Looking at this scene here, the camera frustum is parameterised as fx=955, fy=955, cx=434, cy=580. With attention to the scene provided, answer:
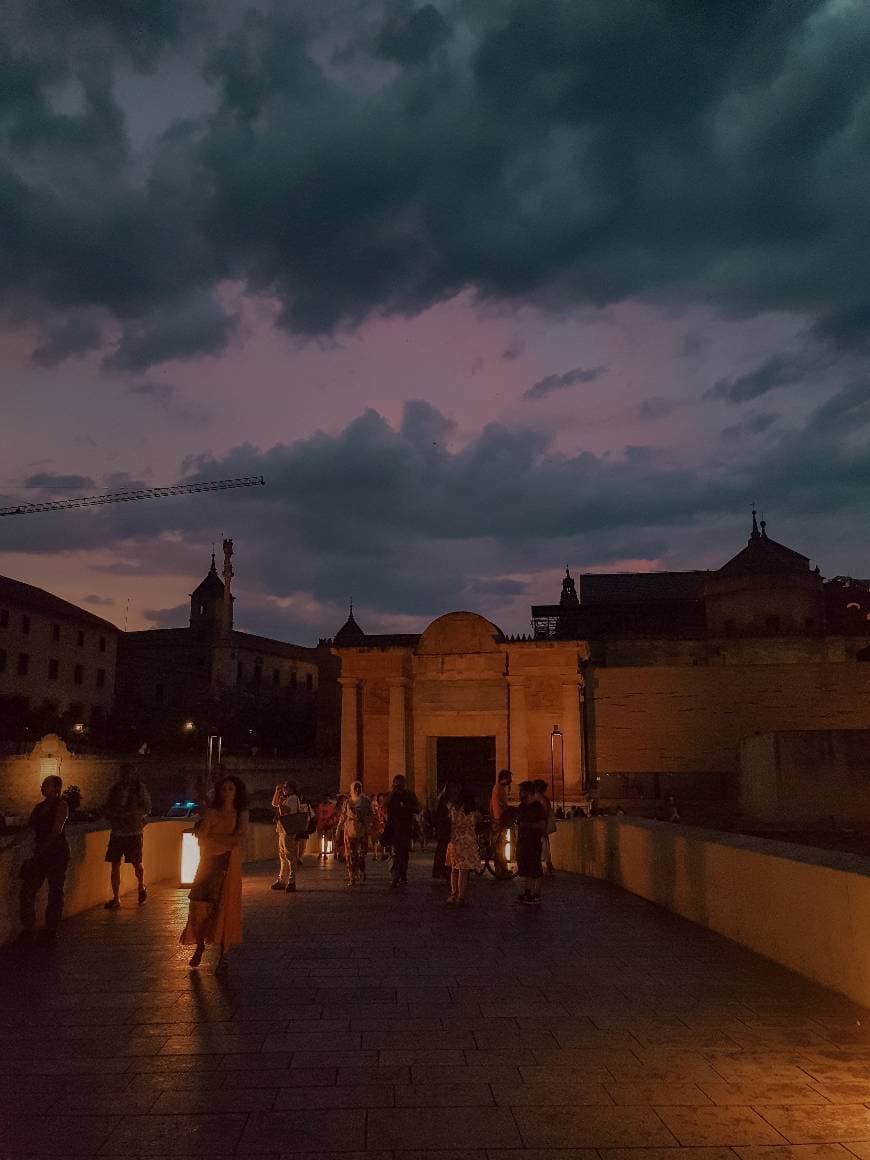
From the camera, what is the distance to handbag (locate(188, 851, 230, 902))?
873cm

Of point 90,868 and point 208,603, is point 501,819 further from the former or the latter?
point 208,603

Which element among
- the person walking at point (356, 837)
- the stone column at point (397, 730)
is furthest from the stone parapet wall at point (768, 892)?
the stone column at point (397, 730)

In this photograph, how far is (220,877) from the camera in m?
8.89

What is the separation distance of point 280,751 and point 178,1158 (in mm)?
77213

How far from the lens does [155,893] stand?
549 inches

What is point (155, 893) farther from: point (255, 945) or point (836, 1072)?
point (836, 1072)

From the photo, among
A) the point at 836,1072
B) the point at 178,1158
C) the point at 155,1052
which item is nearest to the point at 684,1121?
the point at 836,1072

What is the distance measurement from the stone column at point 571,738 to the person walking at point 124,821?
69.6ft

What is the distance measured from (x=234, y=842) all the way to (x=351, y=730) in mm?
24697

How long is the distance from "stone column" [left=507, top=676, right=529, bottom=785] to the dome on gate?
1.49 m

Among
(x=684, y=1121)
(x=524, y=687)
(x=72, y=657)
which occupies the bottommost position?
(x=684, y=1121)

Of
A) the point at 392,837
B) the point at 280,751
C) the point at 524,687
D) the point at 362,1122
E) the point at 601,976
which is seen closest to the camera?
the point at 362,1122

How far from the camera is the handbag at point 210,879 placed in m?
8.73

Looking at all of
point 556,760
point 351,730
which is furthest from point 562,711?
point 351,730
